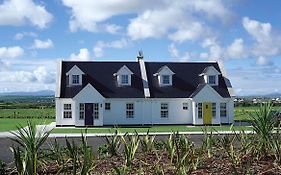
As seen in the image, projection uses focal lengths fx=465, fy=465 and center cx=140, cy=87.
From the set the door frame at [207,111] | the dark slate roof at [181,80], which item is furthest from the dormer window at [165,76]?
the door frame at [207,111]

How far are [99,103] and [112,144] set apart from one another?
26.4 metres

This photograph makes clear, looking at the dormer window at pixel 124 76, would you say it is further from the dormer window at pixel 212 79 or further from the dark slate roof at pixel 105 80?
the dormer window at pixel 212 79

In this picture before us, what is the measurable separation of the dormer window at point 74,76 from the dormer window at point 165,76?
22.2 feet

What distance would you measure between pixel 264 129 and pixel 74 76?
30749 mm

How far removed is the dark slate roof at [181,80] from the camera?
40.0 m

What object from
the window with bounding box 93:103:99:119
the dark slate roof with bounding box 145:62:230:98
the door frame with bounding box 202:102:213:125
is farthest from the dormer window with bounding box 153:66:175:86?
the window with bounding box 93:103:99:119

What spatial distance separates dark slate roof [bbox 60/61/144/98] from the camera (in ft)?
128

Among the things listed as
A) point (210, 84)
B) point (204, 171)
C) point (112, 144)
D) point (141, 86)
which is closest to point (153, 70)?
point (141, 86)

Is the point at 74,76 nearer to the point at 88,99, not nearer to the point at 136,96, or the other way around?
the point at 88,99

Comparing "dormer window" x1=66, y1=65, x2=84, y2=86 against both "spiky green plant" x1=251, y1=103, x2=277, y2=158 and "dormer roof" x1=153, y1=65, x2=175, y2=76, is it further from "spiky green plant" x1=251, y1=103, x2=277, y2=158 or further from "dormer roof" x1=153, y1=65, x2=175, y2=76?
"spiky green plant" x1=251, y1=103, x2=277, y2=158

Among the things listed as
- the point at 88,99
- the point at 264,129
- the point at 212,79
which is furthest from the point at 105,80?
the point at 264,129

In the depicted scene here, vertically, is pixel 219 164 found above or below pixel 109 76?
below

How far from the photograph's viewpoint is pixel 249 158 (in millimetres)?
9914

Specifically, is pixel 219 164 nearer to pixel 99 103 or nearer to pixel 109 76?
pixel 99 103
